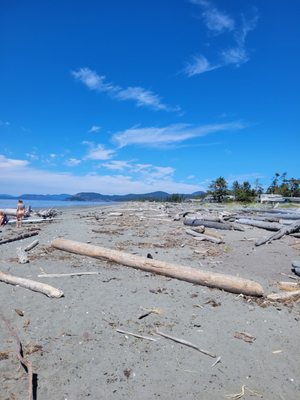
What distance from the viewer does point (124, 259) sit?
8.92 meters

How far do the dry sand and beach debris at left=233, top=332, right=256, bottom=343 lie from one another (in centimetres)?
9

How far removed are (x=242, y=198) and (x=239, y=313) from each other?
63.9m

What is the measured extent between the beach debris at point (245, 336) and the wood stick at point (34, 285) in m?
3.68

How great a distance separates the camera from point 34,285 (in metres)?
6.88

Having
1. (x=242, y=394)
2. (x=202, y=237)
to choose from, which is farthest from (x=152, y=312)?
(x=202, y=237)

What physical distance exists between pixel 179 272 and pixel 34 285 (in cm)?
352

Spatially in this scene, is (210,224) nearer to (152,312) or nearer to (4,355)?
(152,312)

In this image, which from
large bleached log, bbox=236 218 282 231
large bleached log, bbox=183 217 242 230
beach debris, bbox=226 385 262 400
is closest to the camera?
beach debris, bbox=226 385 262 400

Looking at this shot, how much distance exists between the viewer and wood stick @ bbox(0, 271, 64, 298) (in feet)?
21.5

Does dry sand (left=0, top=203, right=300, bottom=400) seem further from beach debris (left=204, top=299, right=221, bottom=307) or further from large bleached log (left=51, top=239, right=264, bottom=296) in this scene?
large bleached log (left=51, top=239, right=264, bottom=296)

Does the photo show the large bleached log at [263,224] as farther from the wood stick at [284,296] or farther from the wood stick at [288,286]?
the wood stick at [284,296]

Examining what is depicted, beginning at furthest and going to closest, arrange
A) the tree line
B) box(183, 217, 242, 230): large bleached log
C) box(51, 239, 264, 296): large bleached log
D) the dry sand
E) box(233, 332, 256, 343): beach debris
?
the tree line → box(183, 217, 242, 230): large bleached log → box(51, 239, 264, 296): large bleached log → box(233, 332, 256, 343): beach debris → the dry sand

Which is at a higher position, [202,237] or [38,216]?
[38,216]

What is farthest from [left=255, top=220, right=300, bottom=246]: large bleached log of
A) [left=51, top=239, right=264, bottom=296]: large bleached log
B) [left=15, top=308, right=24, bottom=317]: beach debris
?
[left=15, top=308, right=24, bottom=317]: beach debris
